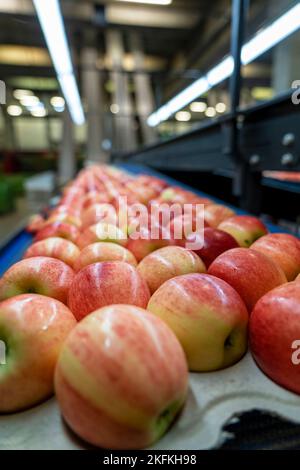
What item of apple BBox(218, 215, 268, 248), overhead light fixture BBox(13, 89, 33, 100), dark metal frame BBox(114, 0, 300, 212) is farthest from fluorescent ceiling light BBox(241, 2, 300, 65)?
overhead light fixture BBox(13, 89, 33, 100)

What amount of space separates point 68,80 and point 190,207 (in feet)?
20.0

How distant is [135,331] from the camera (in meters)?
0.55

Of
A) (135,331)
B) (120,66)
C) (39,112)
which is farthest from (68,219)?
(39,112)

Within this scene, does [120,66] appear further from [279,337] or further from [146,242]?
[279,337]

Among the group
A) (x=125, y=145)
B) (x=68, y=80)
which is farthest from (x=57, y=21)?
(x=125, y=145)

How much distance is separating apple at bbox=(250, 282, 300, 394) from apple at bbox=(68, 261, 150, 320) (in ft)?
0.87

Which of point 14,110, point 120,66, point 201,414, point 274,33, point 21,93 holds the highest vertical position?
point 21,93

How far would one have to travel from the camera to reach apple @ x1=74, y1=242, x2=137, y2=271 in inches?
38.6

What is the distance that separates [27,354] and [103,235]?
631 mm

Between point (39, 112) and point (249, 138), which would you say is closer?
point (249, 138)

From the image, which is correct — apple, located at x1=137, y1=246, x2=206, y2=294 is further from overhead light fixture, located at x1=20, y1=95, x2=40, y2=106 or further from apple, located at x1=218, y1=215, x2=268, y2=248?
overhead light fixture, located at x1=20, y1=95, x2=40, y2=106

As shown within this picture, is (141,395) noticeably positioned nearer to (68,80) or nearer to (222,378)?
(222,378)

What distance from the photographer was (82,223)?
1625 millimetres

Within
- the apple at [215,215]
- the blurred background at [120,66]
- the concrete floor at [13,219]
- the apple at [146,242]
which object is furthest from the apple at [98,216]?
the blurred background at [120,66]
